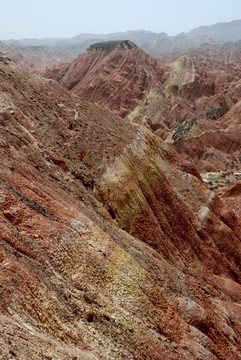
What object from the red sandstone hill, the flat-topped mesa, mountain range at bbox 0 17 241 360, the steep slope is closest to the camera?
mountain range at bbox 0 17 241 360

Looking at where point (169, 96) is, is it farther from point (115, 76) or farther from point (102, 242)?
point (102, 242)

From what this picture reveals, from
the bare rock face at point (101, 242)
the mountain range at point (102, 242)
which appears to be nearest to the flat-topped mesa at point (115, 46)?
the mountain range at point (102, 242)

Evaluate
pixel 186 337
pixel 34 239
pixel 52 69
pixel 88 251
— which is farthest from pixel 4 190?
pixel 52 69

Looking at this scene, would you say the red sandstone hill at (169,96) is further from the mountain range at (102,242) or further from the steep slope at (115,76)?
the mountain range at (102,242)

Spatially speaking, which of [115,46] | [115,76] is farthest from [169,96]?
[115,46]

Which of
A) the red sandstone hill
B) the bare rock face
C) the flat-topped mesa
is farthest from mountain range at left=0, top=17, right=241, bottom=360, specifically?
the flat-topped mesa

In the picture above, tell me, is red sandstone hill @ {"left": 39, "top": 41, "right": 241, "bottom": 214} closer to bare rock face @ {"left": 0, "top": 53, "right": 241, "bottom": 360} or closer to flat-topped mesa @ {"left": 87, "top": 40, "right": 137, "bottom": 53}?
flat-topped mesa @ {"left": 87, "top": 40, "right": 137, "bottom": 53}
